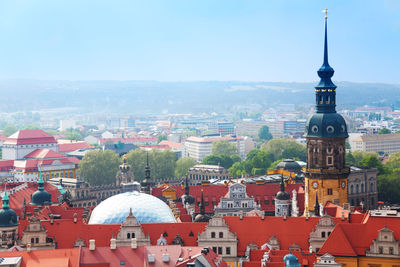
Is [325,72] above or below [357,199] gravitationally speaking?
above

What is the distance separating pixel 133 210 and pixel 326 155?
2225cm

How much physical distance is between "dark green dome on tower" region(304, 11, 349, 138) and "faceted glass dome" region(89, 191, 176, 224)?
1838cm

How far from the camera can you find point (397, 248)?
258 ft

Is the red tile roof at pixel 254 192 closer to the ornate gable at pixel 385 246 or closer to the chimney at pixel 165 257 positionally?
the ornate gable at pixel 385 246

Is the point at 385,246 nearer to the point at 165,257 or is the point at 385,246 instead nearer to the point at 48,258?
the point at 165,257

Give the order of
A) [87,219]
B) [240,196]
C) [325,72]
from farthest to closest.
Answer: [240,196]
[325,72]
[87,219]

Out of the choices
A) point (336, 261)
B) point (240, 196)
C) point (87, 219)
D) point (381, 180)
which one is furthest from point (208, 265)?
point (381, 180)

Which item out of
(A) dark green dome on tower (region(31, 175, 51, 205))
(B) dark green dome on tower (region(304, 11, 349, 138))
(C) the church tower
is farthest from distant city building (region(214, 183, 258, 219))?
(B) dark green dome on tower (region(304, 11, 349, 138))

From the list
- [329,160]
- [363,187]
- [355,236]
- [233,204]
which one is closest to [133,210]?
[329,160]

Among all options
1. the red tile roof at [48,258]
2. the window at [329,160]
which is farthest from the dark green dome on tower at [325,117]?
the red tile roof at [48,258]

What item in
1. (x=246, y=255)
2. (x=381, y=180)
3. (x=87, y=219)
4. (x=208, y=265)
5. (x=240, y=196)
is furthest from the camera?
(x=381, y=180)

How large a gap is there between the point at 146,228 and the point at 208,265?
14.3 meters

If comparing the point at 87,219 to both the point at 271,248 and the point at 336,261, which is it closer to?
the point at 271,248

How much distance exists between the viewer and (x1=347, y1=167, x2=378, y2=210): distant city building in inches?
5251
